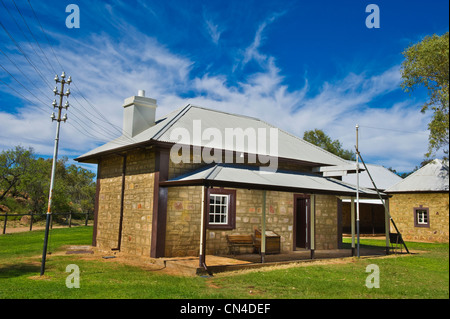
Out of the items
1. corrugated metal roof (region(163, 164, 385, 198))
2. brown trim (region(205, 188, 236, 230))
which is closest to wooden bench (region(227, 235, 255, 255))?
brown trim (region(205, 188, 236, 230))

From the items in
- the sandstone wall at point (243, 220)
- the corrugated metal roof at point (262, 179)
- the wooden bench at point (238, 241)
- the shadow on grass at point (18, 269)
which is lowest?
the shadow on grass at point (18, 269)

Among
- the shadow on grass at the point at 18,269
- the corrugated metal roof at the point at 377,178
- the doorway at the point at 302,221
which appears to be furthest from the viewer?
the corrugated metal roof at the point at 377,178

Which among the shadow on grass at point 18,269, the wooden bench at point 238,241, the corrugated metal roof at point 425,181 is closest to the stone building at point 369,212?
the corrugated metal roof at point 425,181

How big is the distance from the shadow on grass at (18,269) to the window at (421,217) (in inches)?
846

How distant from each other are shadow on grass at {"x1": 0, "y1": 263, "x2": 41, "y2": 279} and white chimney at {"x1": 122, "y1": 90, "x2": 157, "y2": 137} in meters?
5.74

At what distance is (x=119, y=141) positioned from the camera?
49.3 ft

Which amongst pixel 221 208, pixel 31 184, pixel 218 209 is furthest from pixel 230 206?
pixel 31 184

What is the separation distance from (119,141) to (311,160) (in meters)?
7.80

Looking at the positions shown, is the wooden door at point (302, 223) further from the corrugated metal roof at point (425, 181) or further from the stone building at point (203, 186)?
the corrugated metal roof at point (425, 181)

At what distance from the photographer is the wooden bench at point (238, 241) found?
13.1 meters

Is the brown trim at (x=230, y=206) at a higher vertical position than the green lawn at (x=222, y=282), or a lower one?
higher
